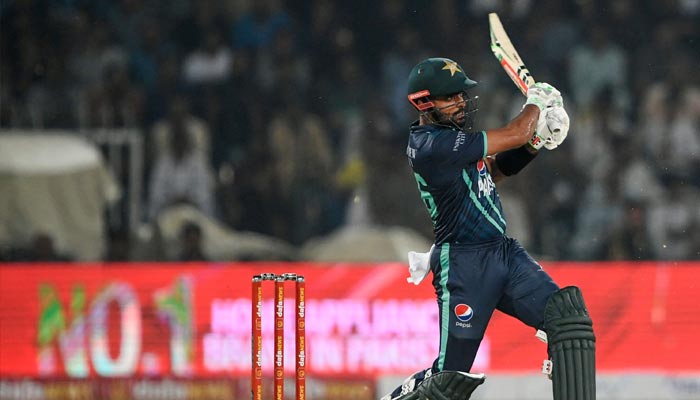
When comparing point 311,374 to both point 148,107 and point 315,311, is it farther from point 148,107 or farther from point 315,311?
point 148,107

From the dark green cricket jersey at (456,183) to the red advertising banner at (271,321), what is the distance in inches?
112

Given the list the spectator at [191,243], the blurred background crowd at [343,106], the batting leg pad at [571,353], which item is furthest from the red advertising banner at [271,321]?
the batting leg pad at [571,353]

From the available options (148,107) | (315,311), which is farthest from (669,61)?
(148,107)

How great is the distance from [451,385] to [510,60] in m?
1.51

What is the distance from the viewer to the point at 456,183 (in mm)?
4895

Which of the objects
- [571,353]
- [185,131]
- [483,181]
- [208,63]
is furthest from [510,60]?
[208,63]

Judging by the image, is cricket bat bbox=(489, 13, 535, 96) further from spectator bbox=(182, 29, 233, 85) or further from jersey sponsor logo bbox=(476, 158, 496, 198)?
spectator bbox=(182, 29, 233, 85)

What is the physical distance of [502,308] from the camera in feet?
16.3

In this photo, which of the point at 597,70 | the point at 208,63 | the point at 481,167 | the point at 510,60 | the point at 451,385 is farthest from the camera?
the point at 208,63

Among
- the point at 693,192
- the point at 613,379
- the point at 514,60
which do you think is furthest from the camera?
the point at 693,192

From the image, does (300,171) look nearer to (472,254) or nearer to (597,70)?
(597,70)

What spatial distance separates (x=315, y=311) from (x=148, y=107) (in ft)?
6.74

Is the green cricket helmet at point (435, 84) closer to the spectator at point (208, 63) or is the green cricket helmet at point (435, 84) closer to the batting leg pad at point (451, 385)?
the batting leg pad at point (451, 385)

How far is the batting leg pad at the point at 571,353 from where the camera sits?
15.1ft
